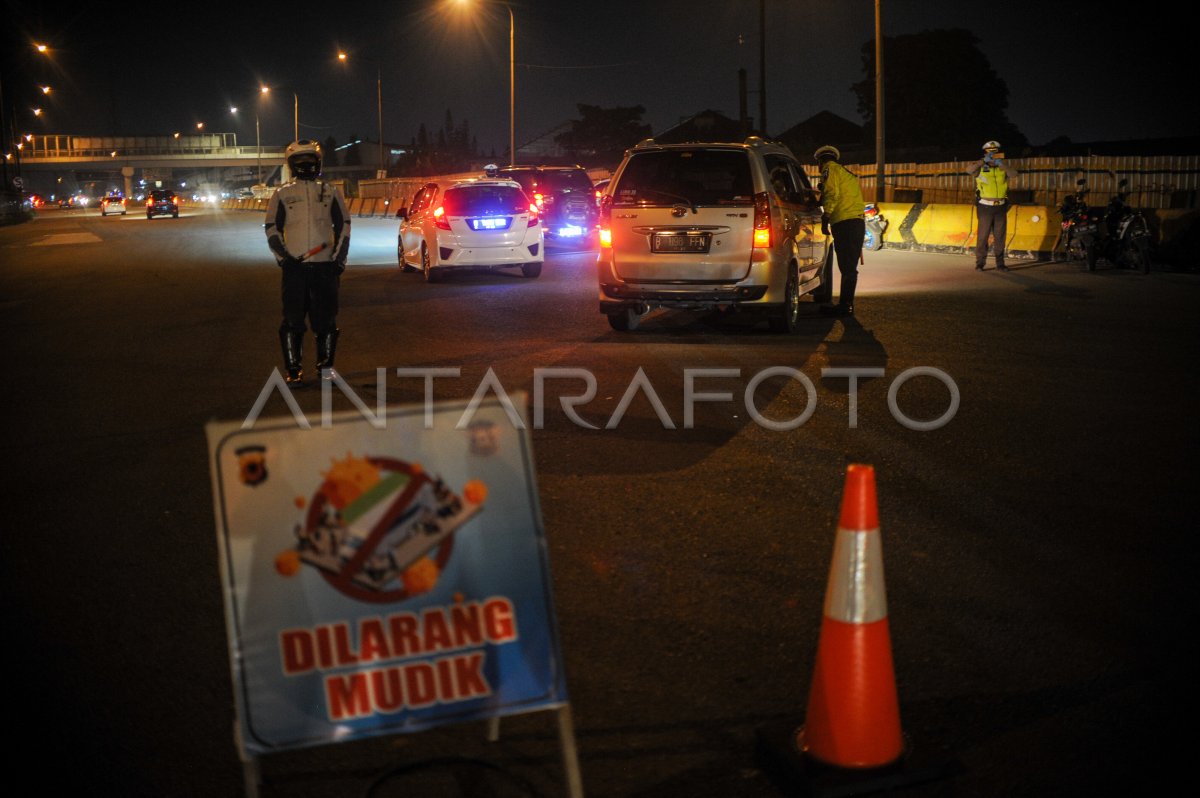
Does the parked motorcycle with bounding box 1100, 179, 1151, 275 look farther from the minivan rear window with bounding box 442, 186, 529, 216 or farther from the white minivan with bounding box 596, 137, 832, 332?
the minivan rear window with bounding box 442, 186, 529, 216

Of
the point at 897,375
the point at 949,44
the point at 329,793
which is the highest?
the point at 949,44

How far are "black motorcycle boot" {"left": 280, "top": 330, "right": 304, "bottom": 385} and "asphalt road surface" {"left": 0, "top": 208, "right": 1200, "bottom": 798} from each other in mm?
314

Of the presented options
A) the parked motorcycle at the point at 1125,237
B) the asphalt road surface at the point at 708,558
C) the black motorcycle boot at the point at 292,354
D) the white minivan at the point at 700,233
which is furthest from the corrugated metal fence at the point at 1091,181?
the black motorcycle boot at the point at 292,354

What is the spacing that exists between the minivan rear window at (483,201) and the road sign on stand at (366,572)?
17.0 m

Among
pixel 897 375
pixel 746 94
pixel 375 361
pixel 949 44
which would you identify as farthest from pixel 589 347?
pixel 949 44

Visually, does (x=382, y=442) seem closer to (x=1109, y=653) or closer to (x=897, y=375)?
(x=1109, y=653)

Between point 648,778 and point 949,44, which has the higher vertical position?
point 949,44

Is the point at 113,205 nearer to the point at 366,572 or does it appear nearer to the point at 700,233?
the point at 700,233

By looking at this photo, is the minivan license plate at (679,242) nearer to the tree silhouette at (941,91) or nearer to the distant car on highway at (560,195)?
the distant car on highway at (560,195)

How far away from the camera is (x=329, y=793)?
146 inches

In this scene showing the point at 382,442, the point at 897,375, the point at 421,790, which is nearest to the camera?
the point at 382,442

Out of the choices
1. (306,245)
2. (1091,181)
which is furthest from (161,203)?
(306,245)

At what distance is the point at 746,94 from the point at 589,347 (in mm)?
44596

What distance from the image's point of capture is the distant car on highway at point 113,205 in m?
73.9
